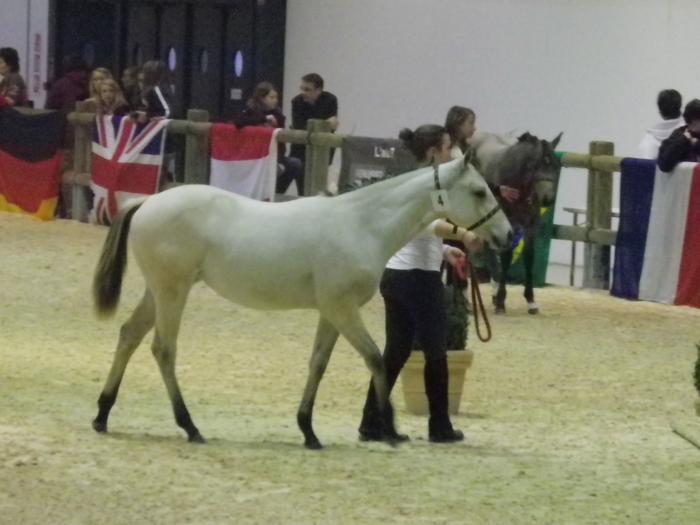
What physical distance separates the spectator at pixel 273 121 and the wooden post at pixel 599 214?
3355mm

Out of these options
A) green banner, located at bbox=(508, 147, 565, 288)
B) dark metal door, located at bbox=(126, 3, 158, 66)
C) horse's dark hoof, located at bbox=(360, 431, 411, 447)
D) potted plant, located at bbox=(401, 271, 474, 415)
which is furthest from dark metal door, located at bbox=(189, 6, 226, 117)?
horse's dark hoof, located at bbox=(360, 431, 411, 447)

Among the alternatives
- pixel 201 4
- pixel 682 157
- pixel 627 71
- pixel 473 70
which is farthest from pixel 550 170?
pixel 201 4

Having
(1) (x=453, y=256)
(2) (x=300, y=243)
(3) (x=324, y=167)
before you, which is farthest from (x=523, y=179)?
(2) (x=300, y=243)

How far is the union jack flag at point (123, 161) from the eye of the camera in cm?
1848

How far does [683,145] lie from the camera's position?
13938 millimetres

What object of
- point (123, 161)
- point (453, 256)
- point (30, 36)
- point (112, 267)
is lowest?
point (123, 161)

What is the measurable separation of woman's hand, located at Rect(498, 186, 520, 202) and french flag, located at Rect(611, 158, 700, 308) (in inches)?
62.2

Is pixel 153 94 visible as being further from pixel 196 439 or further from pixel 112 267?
pixel 196 439

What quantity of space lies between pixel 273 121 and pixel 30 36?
24.5 feet

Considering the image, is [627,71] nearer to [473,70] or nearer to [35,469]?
[473,70]

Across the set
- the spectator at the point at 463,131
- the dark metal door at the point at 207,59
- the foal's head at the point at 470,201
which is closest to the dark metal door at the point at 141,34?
the dark metal door at the point at 207,59

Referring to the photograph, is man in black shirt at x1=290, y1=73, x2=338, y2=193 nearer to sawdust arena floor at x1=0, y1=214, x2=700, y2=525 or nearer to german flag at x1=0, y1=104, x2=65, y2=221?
german flag at x1=0, y1=104, x2=65, y2=221

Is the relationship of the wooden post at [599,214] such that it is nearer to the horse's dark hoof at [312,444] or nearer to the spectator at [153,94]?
the spectator at [153,94]

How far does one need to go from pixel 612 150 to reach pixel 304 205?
7.28 meters
